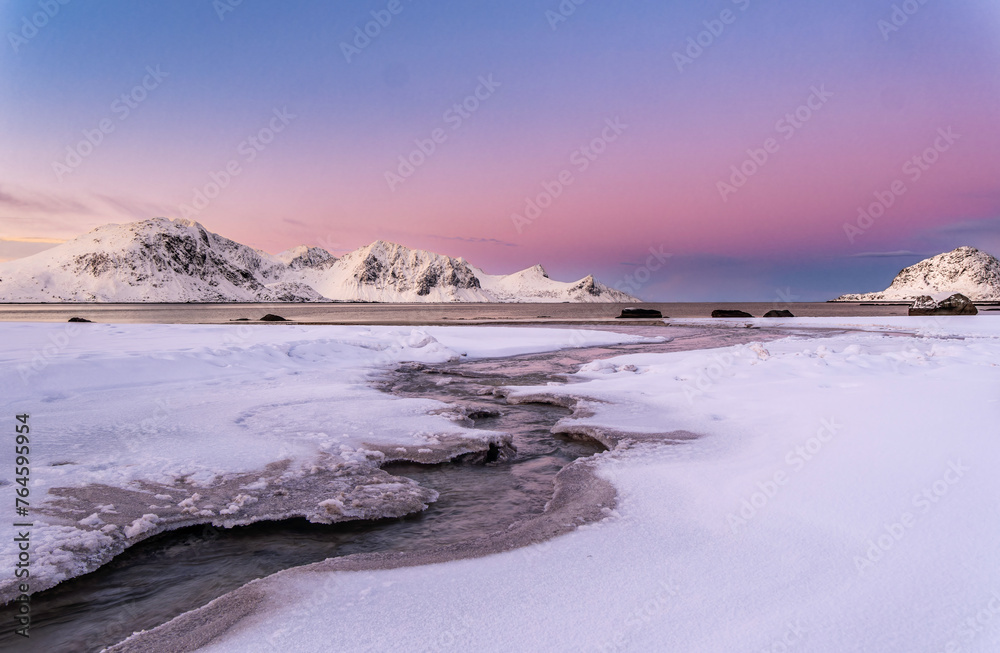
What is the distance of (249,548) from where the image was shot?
15.7ft

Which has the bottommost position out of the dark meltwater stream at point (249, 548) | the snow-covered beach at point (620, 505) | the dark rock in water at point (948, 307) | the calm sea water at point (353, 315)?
the dark meltwater stream at point (249, 548)

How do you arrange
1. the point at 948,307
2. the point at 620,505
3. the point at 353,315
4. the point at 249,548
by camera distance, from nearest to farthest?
the point at 249,548, the point at 620,505, the point at 948,307, the point at 353,315

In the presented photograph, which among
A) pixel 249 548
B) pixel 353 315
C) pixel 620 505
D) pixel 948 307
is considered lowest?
pixel 249 548

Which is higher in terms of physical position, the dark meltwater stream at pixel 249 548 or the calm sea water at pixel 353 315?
the calm sea water at pixel 353 315

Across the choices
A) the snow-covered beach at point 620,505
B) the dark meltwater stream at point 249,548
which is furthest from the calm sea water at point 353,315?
the dark meltwater stream at point 249,548

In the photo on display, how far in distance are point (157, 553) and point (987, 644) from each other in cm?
623

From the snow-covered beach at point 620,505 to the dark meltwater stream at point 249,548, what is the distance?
0.22 m

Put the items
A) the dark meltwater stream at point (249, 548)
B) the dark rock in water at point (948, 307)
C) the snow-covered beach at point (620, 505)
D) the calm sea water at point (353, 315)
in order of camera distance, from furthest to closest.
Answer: the calm sea water at point (353, 315) < the dark rock in water at point (948, 307) < the dark meltwater stream at point (249, 548) < the snow-covered beach at point (620, 505)

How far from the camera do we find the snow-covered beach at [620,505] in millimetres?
3160

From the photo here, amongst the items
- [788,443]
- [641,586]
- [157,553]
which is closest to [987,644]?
[641,586]

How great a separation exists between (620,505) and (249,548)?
3667mm

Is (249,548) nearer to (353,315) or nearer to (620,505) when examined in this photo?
(620,505)

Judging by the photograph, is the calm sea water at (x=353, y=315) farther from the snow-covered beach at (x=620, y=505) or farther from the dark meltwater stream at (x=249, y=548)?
the dark meltwater stream at (x=249, y=548)

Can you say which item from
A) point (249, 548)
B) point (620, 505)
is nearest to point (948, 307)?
point (620, 505)
